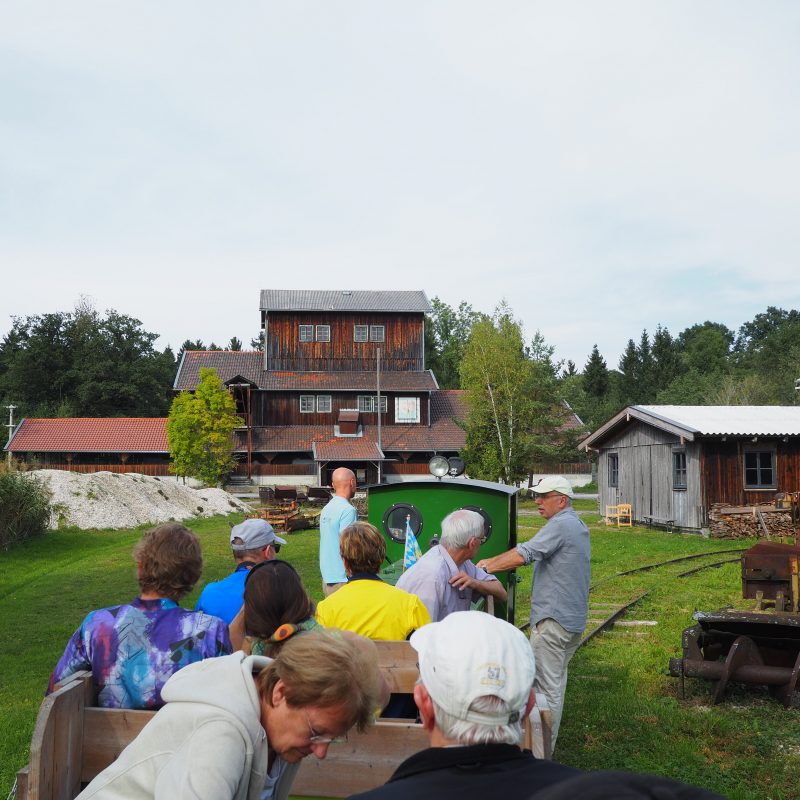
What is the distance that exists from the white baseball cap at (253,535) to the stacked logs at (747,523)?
23801mm

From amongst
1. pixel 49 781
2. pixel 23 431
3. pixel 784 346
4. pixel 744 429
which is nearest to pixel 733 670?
pixel 49 781

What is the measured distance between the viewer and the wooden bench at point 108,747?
3045 mm

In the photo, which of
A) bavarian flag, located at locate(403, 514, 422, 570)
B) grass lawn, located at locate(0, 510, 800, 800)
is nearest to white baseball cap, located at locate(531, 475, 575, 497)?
bavarian flag, located at locate(403, 514, 422, 570)

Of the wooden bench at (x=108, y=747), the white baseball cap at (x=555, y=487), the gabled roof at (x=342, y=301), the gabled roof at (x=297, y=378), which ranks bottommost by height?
the wooden bench at (x=108, y=747)

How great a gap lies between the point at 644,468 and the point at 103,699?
1164 inches

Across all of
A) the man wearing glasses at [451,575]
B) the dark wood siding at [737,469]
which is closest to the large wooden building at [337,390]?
the dark wood siding at [737,469]

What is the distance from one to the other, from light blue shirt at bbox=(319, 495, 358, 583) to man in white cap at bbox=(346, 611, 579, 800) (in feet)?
18.6

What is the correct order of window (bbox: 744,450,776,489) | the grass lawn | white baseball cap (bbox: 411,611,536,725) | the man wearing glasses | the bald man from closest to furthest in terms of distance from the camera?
white baseball cap (bbox: 411,611,536,725)
the man wearing glasses
the grass lawn
the bald man
window (bbox: 744,450,776,489)

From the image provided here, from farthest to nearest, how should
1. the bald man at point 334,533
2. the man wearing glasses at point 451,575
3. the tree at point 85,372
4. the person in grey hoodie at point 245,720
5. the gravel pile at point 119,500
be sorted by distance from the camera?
the tree at point 85,372 < the gravel pile at point 119,500 < the bald man at point 334,533 < the man wearing glasses at point 451,575 < the person in grey hoodie at point 245,720

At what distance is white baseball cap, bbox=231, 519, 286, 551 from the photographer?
5.50 metres

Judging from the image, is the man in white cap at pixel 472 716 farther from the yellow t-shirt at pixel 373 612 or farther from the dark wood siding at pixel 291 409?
the dark wood siding at pixel 291 409

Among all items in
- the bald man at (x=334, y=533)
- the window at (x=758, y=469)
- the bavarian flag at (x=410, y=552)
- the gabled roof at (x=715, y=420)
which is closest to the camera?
the bavarian flag at (x=410, y=552)

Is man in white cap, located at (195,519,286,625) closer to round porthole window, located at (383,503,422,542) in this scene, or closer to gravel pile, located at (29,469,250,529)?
round porthole window, located at (383,503,422,542)

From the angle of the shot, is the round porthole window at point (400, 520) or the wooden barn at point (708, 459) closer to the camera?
the round porthole window at point (400, 520)
